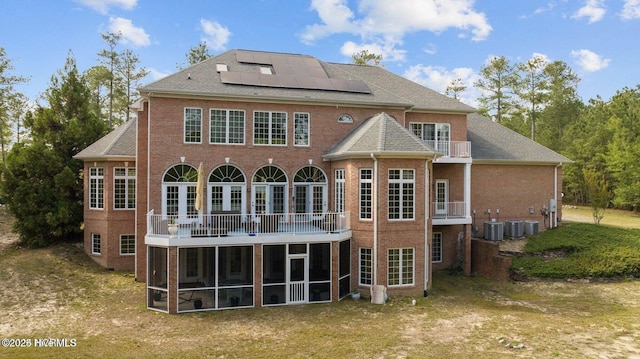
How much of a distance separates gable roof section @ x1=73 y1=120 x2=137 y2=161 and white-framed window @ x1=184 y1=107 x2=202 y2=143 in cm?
465

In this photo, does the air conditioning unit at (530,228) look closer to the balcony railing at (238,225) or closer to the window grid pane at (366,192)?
the window grid pane at (366,192)

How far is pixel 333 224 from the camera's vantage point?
1697 cm

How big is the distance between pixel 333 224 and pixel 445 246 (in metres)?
8.21

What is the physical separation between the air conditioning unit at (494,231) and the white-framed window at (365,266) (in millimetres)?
8740

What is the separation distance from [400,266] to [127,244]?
14.3m

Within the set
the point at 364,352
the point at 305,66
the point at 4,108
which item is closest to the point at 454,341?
the point at 364,352

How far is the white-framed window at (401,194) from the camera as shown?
16969 millimetres

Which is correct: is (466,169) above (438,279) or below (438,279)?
above

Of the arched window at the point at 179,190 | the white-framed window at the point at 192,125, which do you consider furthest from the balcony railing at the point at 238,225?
the white-framed window at the point at 192,125

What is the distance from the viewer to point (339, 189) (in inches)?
738

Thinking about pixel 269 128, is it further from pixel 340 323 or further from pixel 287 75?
pixel 340 323

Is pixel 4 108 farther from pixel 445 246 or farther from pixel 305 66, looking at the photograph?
pixel 445 246

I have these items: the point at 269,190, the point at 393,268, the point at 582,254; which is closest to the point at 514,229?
the point at 582,254

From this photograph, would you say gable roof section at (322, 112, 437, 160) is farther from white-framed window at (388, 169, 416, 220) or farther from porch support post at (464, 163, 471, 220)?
porch support post at (464, 163, 471, 220)
